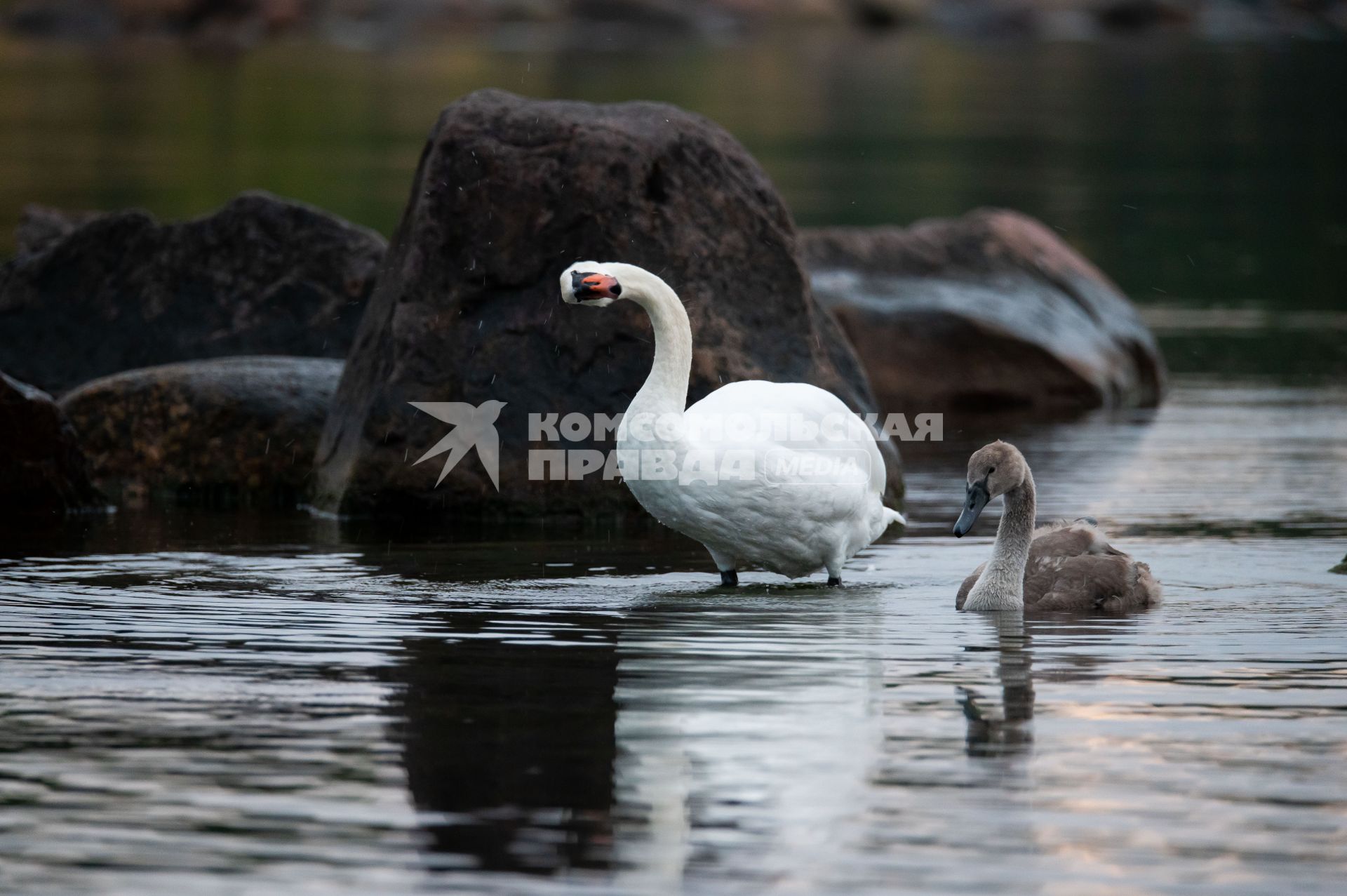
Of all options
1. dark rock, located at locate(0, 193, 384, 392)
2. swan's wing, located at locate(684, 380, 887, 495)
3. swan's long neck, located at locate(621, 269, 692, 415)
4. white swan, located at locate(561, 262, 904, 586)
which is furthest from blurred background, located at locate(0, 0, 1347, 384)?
swan's long neck, located at locate(621, 269, 692, 415)

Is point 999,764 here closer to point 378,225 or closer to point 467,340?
point 467,340

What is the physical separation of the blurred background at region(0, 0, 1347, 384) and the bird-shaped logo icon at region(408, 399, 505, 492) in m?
8.21

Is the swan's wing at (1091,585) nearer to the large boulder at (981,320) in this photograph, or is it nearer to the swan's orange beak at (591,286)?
the swan's orange beak at (591,286)

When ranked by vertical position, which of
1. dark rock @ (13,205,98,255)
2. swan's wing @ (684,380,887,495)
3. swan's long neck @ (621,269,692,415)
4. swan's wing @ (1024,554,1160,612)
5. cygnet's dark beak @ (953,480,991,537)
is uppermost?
dark rock @ (13,205,98,255)

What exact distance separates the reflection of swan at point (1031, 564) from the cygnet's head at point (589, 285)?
170 cm

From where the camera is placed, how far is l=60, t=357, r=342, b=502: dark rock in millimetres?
13570

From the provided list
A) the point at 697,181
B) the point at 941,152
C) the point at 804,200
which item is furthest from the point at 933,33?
the point at 697,181

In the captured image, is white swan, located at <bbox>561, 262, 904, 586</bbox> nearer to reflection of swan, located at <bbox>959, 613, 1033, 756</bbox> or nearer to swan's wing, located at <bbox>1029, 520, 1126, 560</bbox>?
swan's wing, located at <bbox>1029, 520, 1126, 560</bbox>

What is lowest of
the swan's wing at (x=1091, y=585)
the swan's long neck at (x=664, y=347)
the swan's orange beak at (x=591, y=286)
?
the swan's wing at (x=1091, y=585)

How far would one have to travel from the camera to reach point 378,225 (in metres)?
28.7

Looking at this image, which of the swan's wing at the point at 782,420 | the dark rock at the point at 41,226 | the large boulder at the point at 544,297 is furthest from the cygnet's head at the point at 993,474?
the dark rock at the point at 41,226

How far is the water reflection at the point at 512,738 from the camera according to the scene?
237 inches

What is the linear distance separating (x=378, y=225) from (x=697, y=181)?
16.2 m

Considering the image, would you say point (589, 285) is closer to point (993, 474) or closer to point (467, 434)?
point (993, 474)
